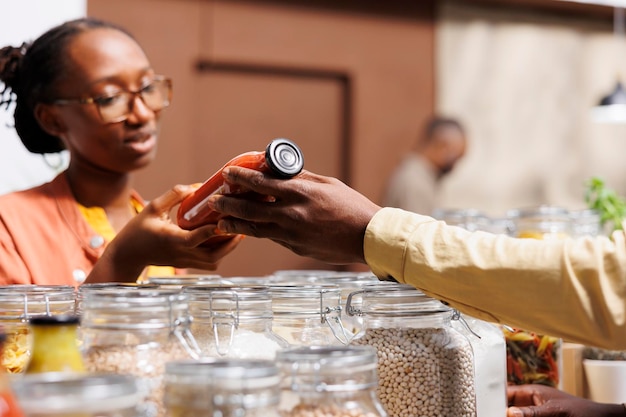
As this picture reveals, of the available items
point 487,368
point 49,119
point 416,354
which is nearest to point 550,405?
point 487,368

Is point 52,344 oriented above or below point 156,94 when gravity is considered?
below

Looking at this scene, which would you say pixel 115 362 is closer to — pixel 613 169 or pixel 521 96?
pixel 521 96

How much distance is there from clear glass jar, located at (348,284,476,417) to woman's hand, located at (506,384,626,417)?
0.21 m

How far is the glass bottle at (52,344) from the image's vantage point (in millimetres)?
684

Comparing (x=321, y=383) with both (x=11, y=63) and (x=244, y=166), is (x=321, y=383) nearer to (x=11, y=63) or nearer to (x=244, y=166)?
(x=244, y=166)

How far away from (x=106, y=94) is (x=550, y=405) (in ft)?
3.01

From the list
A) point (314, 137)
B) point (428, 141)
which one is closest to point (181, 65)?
point (314, 137)

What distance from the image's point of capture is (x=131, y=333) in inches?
30.4

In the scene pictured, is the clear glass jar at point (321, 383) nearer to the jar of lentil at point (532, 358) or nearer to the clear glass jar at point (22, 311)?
the clear glass jar at point (22, 311)

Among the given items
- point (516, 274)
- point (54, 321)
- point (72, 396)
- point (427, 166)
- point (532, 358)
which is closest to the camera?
point (72, 396)

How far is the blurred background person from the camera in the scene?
4.26 metres

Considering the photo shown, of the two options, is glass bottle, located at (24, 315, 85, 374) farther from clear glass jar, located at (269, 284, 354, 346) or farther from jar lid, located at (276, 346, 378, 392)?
clear glass jar, located at (269, 284, 354, 346)

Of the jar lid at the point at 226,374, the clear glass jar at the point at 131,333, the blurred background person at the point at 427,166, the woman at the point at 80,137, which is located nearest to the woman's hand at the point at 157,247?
the woman at the point at 80,137

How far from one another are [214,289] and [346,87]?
3544mm
